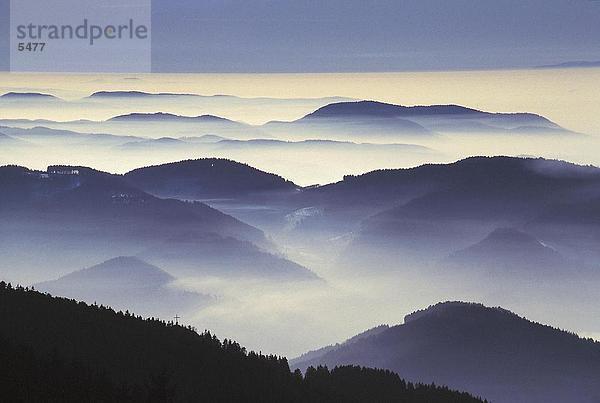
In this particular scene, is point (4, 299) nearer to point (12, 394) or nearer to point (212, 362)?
point (212, 362)

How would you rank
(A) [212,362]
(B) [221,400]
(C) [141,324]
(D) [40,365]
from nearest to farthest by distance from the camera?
(D) [40,365]
(B) [221,400]
(A) [212,362]
(C) [141,324]

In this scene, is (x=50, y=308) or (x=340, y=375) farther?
(x=340, y=375)

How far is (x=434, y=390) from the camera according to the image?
15562 centimetres

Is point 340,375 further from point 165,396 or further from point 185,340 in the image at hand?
point 165,396

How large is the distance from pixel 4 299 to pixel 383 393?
61.3m

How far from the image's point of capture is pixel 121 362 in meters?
96.5

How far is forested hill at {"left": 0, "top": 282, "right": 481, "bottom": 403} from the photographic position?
67688 millimetres

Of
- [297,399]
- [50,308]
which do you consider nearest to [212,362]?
[297,399]

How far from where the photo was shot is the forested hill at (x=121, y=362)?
67.7m

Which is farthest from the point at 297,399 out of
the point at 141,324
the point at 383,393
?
the point at 383,393

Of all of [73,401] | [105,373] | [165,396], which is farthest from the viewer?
[105,373]

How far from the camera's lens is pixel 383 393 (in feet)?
484

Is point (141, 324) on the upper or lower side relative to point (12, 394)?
upper

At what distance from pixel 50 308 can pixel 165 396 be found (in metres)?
49.0
